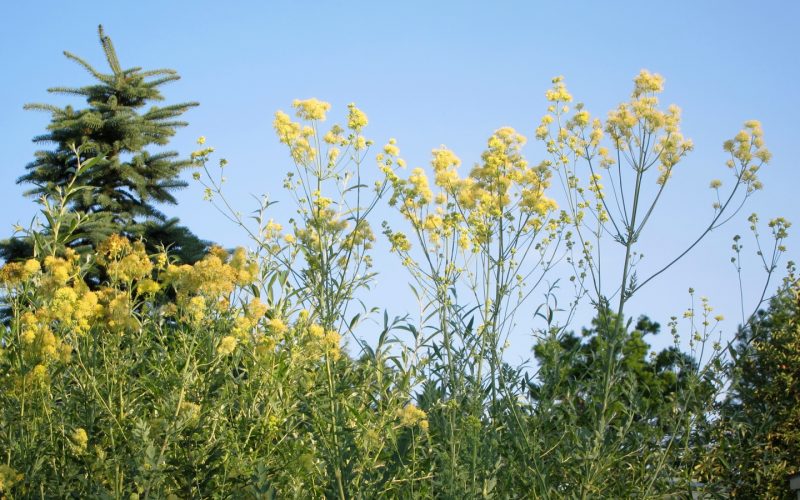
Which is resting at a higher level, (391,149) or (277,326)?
(391,149)

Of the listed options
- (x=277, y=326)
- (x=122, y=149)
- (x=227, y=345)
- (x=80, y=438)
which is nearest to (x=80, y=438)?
(x=80, y=438)

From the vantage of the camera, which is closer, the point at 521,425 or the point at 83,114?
the point at 521,425

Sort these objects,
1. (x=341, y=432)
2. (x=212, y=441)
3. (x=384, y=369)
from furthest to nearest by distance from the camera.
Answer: (x=384, y=369) → (x=212, y=441) → (x=341, y=432)

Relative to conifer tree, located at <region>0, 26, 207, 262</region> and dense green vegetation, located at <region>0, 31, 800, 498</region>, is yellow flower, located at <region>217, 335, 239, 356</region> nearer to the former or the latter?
dense green vegetation, located at <region>0, 31, 800, 498</region>

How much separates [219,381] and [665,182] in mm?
2266

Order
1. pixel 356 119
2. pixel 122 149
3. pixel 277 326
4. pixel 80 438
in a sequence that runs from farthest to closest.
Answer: pixel 122 149 < pixel 356 119 < pixel 277 326 < pixel 80 438

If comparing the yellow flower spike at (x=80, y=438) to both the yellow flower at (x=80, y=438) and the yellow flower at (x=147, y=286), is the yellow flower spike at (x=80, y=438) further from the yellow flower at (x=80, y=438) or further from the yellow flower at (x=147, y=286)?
the yellow flower at (x=147, y=286)

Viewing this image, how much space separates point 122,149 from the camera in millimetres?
19562

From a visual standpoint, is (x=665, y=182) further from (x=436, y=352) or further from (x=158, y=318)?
(x=158, y=318)

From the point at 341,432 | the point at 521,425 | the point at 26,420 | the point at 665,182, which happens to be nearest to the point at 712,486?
→ the point at 521,425

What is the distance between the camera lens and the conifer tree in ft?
61.8

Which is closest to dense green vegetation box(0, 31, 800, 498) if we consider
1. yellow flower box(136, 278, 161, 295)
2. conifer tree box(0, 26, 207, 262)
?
yellow flower box(136, 278, 161, 295)

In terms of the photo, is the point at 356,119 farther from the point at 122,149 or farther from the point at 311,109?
the point at 122,149

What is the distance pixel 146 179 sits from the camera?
19422mm
